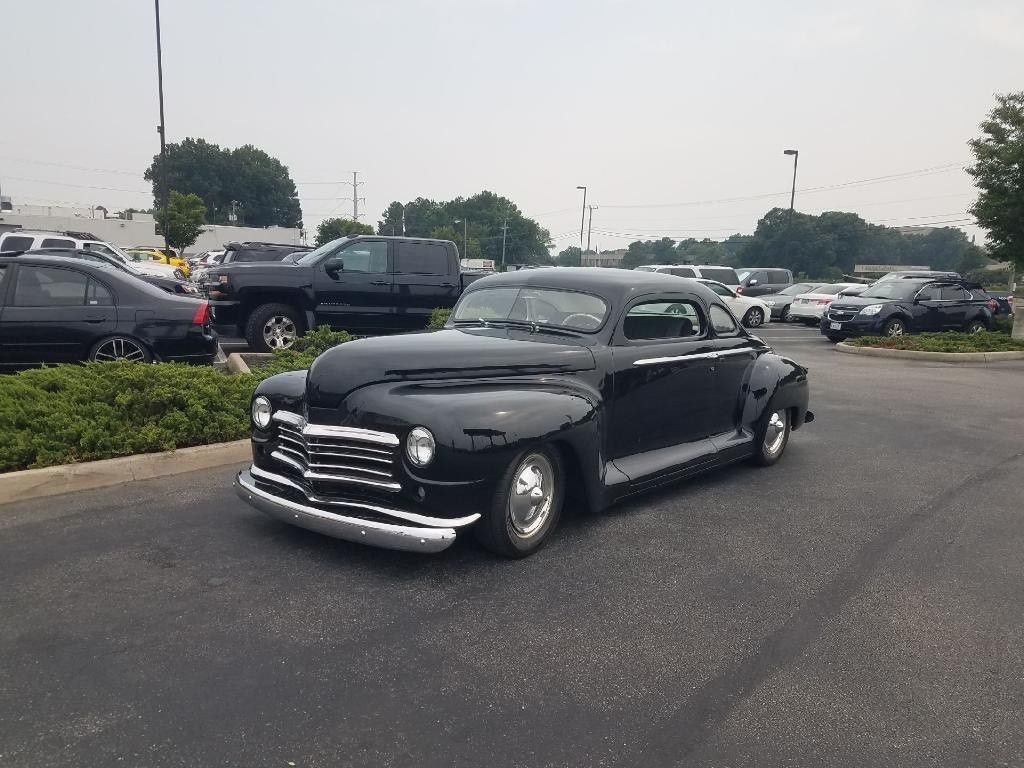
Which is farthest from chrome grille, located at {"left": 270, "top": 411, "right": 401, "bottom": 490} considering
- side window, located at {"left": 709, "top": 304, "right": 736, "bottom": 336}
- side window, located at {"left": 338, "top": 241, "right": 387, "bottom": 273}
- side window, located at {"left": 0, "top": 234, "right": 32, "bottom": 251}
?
side window, located at {"left": 0, "top": 234, "right": 32, "bottom": 251}

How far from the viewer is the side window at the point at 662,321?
18.6ft

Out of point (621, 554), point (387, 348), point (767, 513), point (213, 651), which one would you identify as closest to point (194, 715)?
point (213, 651)

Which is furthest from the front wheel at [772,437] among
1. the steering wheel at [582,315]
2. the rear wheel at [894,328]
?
the rear wheel at [894,328]

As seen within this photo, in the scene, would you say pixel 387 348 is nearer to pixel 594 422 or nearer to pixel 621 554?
pixel 594 422

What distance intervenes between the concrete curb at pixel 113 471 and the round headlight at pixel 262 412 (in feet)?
5.43

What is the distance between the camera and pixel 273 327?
11.7 m

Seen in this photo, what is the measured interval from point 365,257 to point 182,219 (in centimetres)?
3208

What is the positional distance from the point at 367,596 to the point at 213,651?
833mm

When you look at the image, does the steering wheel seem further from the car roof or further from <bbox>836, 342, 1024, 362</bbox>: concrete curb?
<bbox>836, 342, 1024, 362</bbox>: concrete curb

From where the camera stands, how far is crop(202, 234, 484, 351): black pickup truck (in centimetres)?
1156

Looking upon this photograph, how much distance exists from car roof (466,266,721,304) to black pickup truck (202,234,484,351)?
19.5 ft

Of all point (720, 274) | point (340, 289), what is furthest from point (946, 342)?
point (340, 289)

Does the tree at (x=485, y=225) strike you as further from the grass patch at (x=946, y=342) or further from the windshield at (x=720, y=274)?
the grass patch at (x=946, y=342)

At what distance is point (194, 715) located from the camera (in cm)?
303
